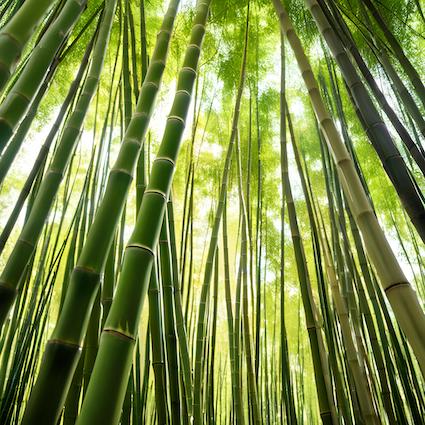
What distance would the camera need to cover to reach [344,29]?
4.10ft

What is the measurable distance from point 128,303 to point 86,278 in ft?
0.27

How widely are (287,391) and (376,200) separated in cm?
295

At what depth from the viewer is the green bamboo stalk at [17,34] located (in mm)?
747

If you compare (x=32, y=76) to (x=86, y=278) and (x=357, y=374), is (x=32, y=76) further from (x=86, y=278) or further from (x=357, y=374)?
(x=357, y=374)

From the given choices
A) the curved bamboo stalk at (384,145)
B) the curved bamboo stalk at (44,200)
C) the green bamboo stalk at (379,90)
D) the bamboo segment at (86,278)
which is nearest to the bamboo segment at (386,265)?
the curved bamboo stalk at (384,145)

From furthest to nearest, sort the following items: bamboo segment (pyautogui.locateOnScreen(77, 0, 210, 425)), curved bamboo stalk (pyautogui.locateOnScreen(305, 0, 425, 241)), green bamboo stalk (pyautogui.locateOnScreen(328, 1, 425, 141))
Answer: green bamboo stalk (pyautogui.locateOnScreen(328, 1, 425, 141)) < curved bamboo stalk (pyautogui.locateOnScreen(305, 0, 425, 241)) < bamboo segment (pyautogui.locateOnScreen(77, 0, 210, 425))

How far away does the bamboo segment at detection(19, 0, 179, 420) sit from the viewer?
0.56 meters

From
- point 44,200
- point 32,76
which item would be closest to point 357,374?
point 44,200

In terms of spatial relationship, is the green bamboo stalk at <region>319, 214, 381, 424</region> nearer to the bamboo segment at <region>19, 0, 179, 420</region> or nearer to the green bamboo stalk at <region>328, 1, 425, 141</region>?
the green bamboo stalk at <region>328, 1, 425, 141</region>

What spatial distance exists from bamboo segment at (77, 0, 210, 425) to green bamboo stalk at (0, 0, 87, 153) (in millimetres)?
291

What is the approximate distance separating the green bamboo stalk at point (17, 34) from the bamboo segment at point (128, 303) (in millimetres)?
323

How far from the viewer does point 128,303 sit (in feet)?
1.96

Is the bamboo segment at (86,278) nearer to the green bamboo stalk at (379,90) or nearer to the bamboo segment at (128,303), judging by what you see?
the bamboo segment at (128,303)

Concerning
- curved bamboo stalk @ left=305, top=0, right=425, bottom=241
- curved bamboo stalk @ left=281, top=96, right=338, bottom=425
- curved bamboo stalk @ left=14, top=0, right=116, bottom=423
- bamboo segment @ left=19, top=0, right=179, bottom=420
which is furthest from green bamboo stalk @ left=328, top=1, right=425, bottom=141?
curved bamboo stalk @ left=14, top=0, right=116, bottom=423
